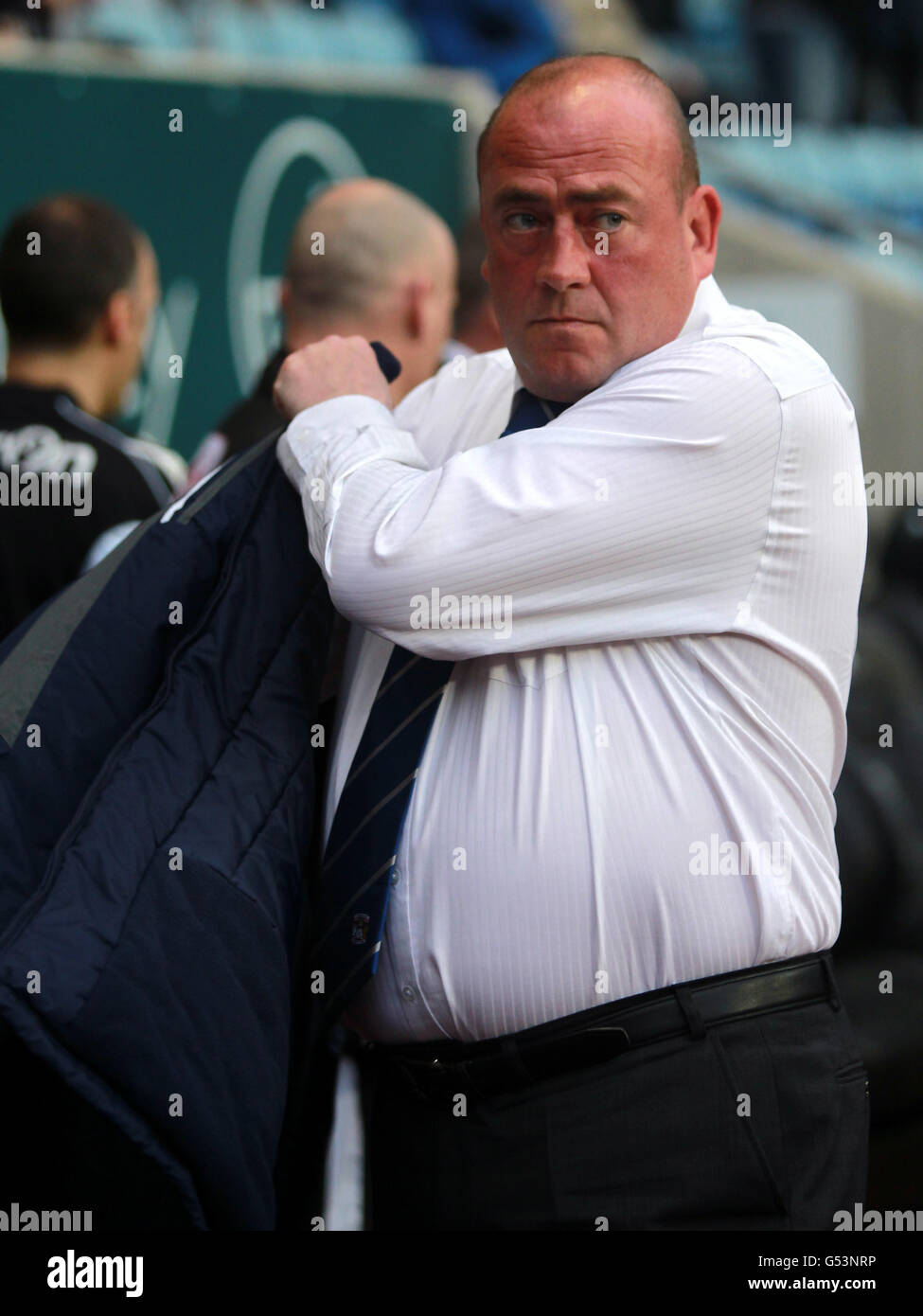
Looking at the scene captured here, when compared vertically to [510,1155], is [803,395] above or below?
above

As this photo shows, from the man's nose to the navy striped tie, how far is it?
0.48 ft

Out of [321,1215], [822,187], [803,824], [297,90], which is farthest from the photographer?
[822,187]

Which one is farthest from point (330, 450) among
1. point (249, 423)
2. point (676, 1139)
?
point (249, 423)

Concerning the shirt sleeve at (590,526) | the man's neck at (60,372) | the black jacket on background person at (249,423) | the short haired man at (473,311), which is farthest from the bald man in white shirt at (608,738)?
the short haired man at (473,311)

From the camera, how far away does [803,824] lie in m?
1.54

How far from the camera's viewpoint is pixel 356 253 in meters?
2.67

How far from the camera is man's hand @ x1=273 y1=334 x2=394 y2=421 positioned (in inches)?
64.1

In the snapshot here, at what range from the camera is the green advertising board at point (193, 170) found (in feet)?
14.7

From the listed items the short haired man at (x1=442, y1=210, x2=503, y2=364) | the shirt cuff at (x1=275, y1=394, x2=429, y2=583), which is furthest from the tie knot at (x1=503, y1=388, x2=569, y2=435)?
the short haired man at (x1=442, y1=210, x2=503, y2=364)
